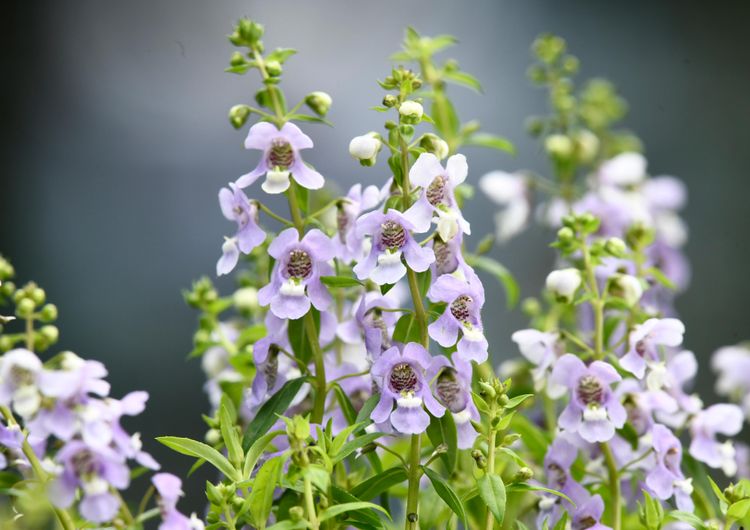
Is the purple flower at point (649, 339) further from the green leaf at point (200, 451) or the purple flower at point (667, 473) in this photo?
the green leaf at point (200, 451)

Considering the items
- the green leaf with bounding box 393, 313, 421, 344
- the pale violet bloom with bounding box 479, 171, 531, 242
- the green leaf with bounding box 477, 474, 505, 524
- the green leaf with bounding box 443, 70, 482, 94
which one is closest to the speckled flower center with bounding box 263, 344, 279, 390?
the green leaf with bounding box 393, 313, 421, 344

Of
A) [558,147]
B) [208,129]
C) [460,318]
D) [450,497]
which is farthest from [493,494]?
[208,129]

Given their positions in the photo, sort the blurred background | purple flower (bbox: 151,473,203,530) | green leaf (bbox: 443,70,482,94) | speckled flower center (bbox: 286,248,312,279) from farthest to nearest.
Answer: the blurred background → green leaf (bbox: 443,70,482,94) → speckled flower center (bbox: 286,248,312,279) → purple flower (bbox: 151,473,203,530)

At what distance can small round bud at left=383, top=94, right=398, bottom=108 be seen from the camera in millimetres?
888

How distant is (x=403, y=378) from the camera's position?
862 mm

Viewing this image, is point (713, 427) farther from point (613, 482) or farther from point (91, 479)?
point (91, 479)

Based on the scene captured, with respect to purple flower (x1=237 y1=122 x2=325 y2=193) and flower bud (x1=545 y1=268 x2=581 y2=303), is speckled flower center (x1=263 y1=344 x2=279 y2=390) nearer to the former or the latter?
purple flower (x1=237 y1=122 x2=325 y2=193)

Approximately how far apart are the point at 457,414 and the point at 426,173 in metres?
0.22

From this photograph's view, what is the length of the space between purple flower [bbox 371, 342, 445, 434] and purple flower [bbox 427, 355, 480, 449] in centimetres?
3

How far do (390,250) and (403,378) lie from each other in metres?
0.11

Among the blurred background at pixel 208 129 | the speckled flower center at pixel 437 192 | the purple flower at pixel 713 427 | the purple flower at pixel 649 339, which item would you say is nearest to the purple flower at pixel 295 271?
the speckled flower center at pixel 437 192

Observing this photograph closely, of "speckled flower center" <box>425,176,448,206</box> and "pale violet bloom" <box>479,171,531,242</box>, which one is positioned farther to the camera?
"pale violet bloom" <box>479,171,531,242</box>

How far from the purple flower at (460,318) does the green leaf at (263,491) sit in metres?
0.17

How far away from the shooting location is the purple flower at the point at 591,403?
0.96 m
